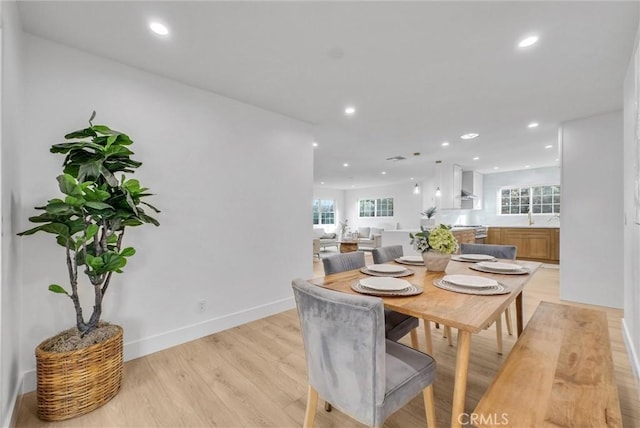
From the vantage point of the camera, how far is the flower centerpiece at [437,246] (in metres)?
1.90

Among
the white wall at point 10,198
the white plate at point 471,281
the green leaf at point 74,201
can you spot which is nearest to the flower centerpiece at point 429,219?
the white plate at point 471,281

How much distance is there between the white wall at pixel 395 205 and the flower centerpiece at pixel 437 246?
803 cm

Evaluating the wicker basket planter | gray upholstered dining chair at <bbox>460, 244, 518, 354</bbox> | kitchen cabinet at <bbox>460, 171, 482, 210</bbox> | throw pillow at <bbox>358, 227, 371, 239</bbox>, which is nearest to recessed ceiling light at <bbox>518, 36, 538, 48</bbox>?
gray upholstered dining chair at <bbox>460, 244, 518, 354</bbox>

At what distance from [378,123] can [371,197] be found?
8.02 m

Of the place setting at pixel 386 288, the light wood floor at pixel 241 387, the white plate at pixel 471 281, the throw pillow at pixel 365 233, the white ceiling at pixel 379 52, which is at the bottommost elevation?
the light wood floor at pixel 241 387

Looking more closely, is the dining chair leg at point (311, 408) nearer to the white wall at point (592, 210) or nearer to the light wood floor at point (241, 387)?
the light wood floor at point (241, 387)

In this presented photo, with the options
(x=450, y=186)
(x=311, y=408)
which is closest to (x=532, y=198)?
(x=450, y=186)

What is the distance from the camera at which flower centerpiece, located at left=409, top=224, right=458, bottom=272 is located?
6.24 ft

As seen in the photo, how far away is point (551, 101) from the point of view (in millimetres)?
3014

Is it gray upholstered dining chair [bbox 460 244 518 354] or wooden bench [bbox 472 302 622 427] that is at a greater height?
gray upholstered dining chair [bbox 460 244 518 354]

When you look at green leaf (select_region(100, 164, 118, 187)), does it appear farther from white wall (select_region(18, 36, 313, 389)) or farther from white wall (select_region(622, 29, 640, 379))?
white wall (select_region(622, 29, 640, 379))

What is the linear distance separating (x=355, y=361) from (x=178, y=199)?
86.5 inches

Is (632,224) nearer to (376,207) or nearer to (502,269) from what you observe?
(502,269)

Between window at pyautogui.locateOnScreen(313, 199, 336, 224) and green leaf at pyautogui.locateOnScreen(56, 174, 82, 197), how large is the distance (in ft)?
32.6
